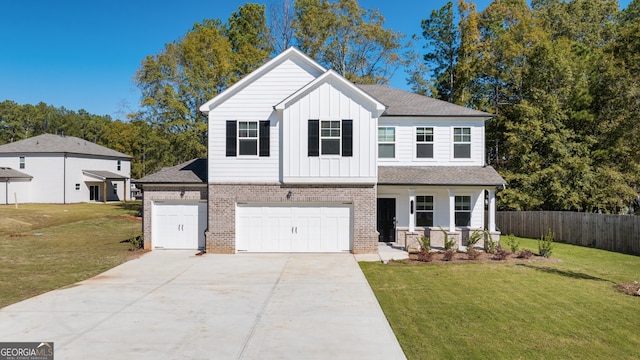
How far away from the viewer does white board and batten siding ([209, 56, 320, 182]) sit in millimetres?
17000

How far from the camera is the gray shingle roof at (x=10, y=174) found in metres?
38.9

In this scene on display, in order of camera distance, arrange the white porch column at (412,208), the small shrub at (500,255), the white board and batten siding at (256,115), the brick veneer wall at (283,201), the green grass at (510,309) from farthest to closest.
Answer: the white porch column at (412,208)
the white board and batten siding at (256,115)
the brick veneer wall at (283,201)
the small shrub at (500,255)
the green grass at (510,309)

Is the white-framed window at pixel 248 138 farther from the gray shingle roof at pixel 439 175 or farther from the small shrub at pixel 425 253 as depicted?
the small shrub at pixel 425 253

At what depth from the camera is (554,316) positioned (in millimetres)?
8805

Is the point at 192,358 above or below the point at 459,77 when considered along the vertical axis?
below

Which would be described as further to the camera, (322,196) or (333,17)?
(333,17)

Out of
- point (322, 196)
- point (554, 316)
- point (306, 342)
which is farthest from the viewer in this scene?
point (322, 196)

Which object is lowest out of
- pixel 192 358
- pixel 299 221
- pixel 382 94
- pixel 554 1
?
pixel 192 358

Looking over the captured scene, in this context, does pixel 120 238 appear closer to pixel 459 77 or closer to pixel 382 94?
pixel 382 94

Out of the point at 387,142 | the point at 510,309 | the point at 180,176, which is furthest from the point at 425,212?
the point at 180,176

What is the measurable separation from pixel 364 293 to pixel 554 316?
14.5 feet

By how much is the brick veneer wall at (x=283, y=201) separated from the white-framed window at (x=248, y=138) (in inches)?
57.2

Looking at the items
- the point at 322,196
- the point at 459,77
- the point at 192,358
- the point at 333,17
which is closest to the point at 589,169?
the point at 459,77

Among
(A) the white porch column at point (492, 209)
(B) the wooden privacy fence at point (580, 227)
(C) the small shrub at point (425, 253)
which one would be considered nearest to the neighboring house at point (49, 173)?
(C) the small shrub at point (425, 253)
